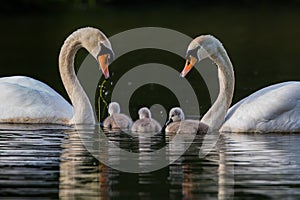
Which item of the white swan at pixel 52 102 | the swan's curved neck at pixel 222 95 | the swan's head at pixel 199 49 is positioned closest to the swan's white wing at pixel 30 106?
the white swan at pixel 52 102

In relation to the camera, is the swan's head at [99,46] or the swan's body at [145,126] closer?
the swan's body at [145,126]

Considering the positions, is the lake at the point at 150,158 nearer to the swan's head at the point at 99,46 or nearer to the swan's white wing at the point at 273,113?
the swan's white wing at the point at 273,113

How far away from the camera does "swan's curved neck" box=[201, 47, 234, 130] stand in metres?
14.8

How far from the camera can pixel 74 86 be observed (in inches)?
626

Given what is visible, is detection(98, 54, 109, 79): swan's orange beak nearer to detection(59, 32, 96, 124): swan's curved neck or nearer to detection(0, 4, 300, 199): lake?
detection(59, 32, 96, 124): swan's curved neck

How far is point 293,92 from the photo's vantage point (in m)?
14.4

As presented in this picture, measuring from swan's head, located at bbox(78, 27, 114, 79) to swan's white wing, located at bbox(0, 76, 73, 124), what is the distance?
3.50 feet

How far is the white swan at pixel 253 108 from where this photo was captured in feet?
47.2

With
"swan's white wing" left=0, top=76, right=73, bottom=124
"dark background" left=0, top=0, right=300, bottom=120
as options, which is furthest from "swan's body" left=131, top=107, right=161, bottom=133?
"dark background" left=0, top=0, right=300, bottom=120

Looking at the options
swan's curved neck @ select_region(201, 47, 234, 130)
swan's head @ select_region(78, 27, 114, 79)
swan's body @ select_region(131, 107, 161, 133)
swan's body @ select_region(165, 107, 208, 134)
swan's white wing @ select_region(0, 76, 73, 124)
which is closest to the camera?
swan's body @ select_region(165, 107, 208, 134)

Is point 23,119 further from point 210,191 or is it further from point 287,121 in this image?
point 210,191

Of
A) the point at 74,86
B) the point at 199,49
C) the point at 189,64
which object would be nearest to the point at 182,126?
the point at 189,64

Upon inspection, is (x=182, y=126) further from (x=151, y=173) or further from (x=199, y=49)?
(x=151, y=173)

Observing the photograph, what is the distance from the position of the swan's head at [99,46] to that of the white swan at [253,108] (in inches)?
44.3
